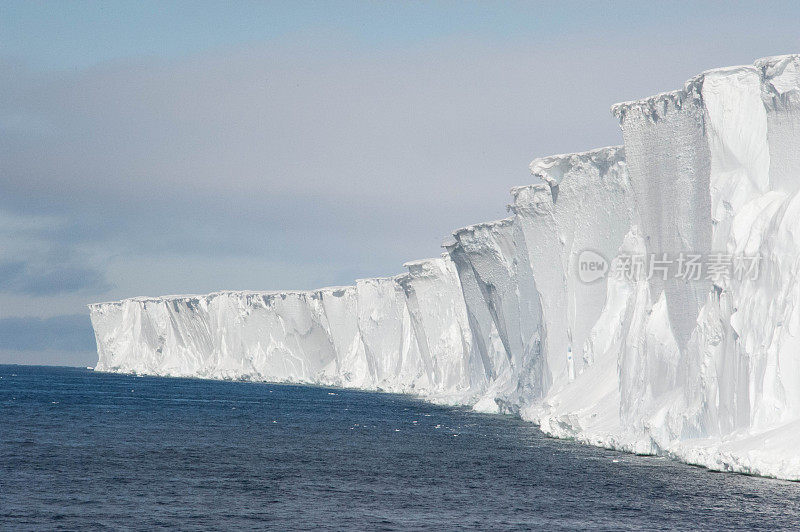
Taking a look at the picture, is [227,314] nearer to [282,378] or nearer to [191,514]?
[282,378]

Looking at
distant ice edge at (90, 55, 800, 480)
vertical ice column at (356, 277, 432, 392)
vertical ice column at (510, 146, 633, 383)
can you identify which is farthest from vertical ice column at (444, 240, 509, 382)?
vertical ice column at (356, 277, 432, 392)

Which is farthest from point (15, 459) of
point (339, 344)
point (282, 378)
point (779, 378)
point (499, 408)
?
point (282, 378)

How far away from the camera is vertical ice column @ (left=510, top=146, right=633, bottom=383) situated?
129 feet

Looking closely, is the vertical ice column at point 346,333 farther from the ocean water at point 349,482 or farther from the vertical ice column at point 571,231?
the ocean water at point 349,482

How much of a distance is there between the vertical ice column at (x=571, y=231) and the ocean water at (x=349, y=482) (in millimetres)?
5046

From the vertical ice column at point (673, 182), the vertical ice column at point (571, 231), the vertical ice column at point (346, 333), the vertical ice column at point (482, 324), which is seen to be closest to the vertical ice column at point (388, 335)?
the vertical ice column at point (346, 333)

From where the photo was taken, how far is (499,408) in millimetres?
53281

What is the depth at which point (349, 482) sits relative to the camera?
→ 24672 millimetres

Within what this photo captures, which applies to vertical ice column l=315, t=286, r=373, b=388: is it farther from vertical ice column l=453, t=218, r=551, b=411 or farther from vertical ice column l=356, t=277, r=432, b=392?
vertical ice column l=453, t=218, r=551, b=411

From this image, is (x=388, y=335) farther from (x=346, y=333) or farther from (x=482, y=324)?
(x=482, y=324)

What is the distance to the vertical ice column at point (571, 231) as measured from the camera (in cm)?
3947

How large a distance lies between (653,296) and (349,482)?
1375 centimetres

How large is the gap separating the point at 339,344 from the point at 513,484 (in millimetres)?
68617

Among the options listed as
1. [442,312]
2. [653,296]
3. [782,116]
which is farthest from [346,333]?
[782,116]
